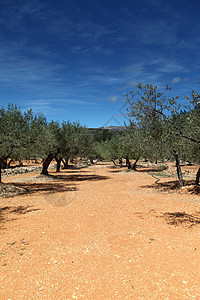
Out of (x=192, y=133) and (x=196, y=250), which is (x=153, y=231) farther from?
(x=192, y=133)

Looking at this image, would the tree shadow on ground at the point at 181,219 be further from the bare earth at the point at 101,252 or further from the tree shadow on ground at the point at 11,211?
the tree shadow on ground at the point at 11,211

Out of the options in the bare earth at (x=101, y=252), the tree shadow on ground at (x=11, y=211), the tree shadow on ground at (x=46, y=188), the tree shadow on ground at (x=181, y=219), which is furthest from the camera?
the tree shadow on ground at (x=46, y=188)

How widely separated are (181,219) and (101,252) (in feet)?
18.8

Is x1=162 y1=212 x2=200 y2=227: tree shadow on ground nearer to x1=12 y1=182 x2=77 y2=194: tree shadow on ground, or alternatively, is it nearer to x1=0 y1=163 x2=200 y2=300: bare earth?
x1=0 y1=163 x2=200 y2=300: bare earth

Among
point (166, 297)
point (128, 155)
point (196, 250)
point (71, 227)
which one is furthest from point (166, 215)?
point (128, 155)

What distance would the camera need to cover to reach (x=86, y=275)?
5.92m

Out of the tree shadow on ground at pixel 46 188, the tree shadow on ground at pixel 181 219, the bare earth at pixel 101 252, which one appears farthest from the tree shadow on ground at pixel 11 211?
the tree shadow on ground at pixel 181 219

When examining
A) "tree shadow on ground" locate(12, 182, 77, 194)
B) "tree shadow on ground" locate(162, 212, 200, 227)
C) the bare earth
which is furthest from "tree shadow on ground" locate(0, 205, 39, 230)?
"tree shadow on ground" locate(162, 212, 200, 227)

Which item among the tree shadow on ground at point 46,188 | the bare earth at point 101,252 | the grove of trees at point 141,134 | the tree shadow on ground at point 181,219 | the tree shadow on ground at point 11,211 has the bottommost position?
the tree shadow on ground at point 181,219

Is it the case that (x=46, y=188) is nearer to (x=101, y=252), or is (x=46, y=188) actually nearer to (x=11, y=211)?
(x=11, y=211)

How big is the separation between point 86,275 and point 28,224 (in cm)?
586

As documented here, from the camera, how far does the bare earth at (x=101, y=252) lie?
17.4ft

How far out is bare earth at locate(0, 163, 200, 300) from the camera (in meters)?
5.29

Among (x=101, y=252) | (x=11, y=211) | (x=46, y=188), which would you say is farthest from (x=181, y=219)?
(x=46, y=188)
